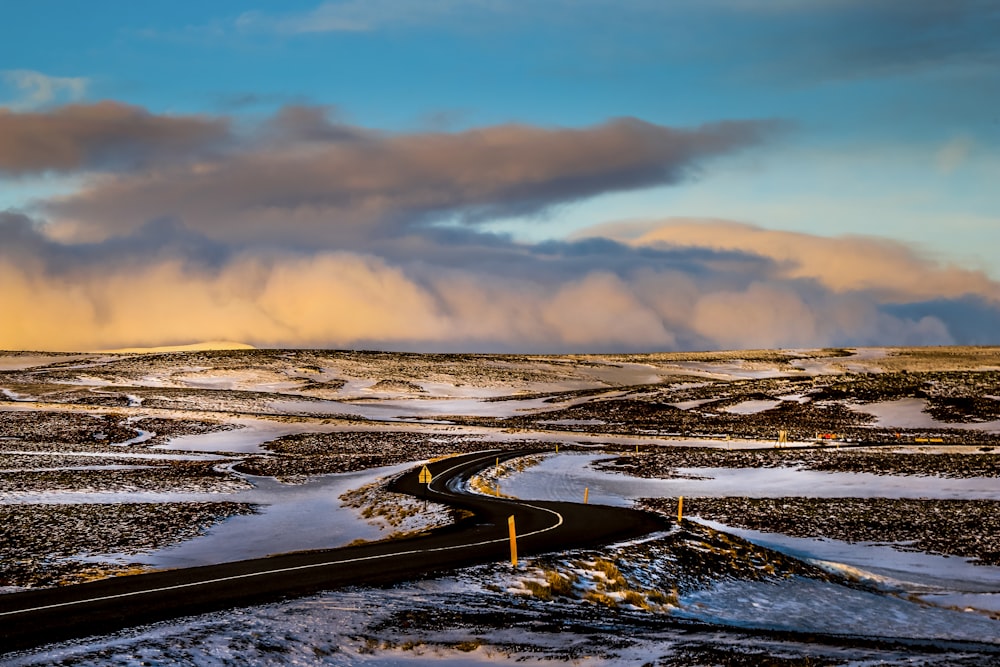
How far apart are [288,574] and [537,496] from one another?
91.1 ft

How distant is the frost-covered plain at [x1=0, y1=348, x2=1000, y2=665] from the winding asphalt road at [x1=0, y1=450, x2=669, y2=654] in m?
1.21

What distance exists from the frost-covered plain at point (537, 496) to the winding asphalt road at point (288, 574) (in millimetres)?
1211

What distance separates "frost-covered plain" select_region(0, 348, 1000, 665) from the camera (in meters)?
16.0

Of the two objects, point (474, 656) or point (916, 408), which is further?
point (916, 408)

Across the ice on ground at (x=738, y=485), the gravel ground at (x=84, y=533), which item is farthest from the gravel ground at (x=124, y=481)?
the ice on ground at (x=738, y=485)

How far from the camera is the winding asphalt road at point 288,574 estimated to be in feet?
54.9

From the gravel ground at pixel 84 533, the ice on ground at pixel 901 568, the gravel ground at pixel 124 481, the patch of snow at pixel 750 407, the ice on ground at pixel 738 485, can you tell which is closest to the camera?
the gravel ground at pixel 84 533

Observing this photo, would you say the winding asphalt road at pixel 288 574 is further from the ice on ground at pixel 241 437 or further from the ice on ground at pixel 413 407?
the ice on ground at pixel 413 407

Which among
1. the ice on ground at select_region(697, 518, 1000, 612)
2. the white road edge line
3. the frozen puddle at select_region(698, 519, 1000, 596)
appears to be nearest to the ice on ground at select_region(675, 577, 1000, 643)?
the ice on ground at select_region(697, 518, 1000, 612)

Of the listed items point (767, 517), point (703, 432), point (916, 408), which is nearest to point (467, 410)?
point (703, 432)

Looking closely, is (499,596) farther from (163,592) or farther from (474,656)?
(163,592)

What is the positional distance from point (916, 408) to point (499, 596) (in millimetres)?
98716

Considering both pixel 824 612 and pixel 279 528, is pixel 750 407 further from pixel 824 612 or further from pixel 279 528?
pixel 824 612

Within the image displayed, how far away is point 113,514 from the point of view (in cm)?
3675
